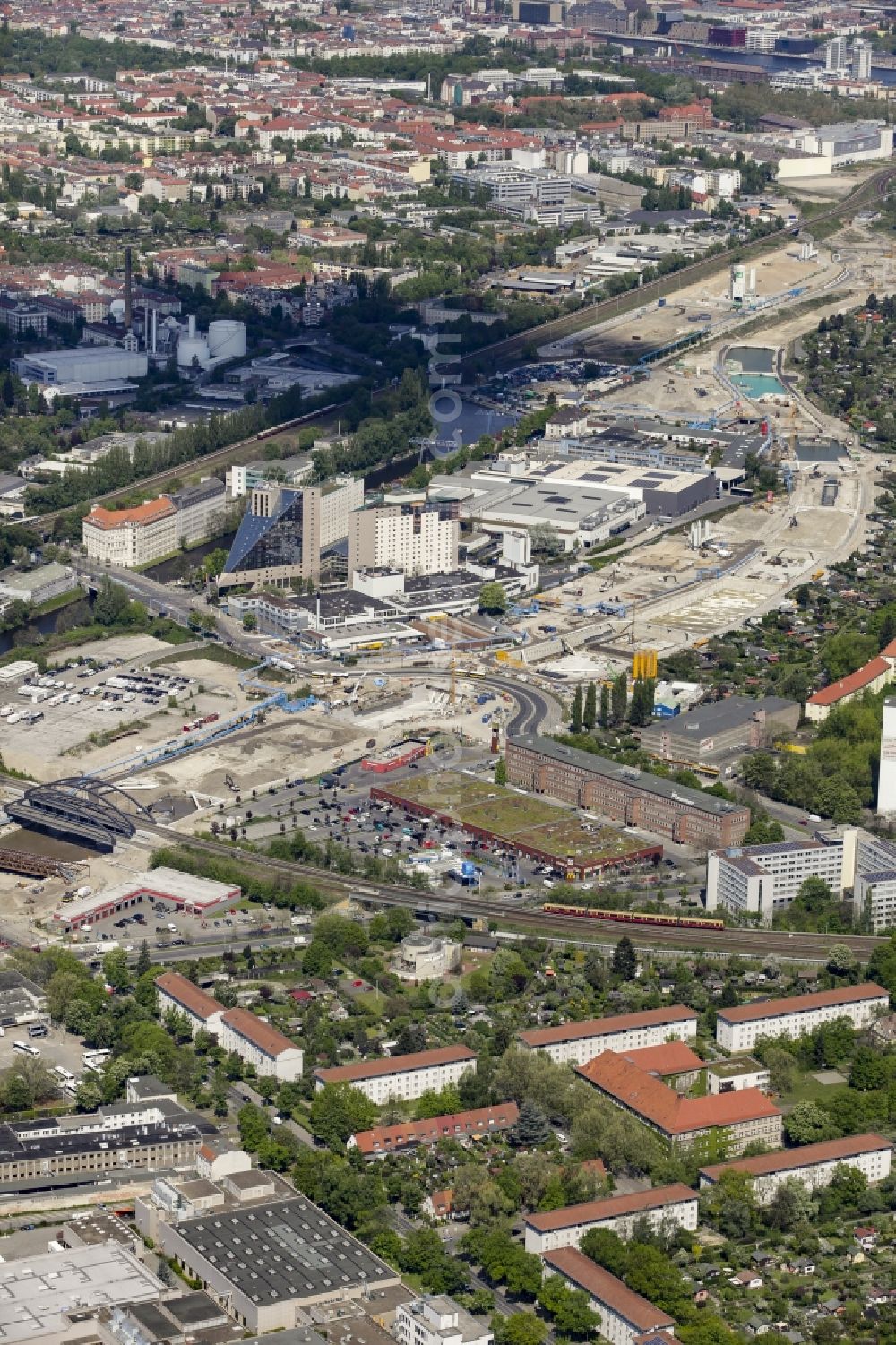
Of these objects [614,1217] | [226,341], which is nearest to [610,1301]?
[614,1217]

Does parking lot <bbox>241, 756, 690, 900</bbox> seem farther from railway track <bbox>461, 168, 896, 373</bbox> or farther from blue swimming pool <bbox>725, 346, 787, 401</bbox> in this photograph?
railway track <bbox>461, 168, 896, 373</bbox>

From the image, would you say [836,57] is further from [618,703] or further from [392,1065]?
[392,1065]

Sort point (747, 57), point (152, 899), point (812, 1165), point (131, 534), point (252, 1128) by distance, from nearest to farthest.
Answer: point (812, 1165), point (252, 1128), point (152, 899), point (131, 534), point (747, 57)

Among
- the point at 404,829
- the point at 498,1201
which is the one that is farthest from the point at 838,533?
the point at 498,1201

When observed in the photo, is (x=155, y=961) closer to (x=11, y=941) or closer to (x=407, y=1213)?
(x=11, y=941)

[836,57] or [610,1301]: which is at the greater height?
[836,57]

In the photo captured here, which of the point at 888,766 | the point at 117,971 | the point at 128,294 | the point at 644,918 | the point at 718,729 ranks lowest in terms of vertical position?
the point at 644,918

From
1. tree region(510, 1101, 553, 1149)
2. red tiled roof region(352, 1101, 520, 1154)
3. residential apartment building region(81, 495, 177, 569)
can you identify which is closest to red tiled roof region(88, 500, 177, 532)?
residential apartment building region(81, 495, 177, 569)

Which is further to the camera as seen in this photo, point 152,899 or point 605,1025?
point 152,899
